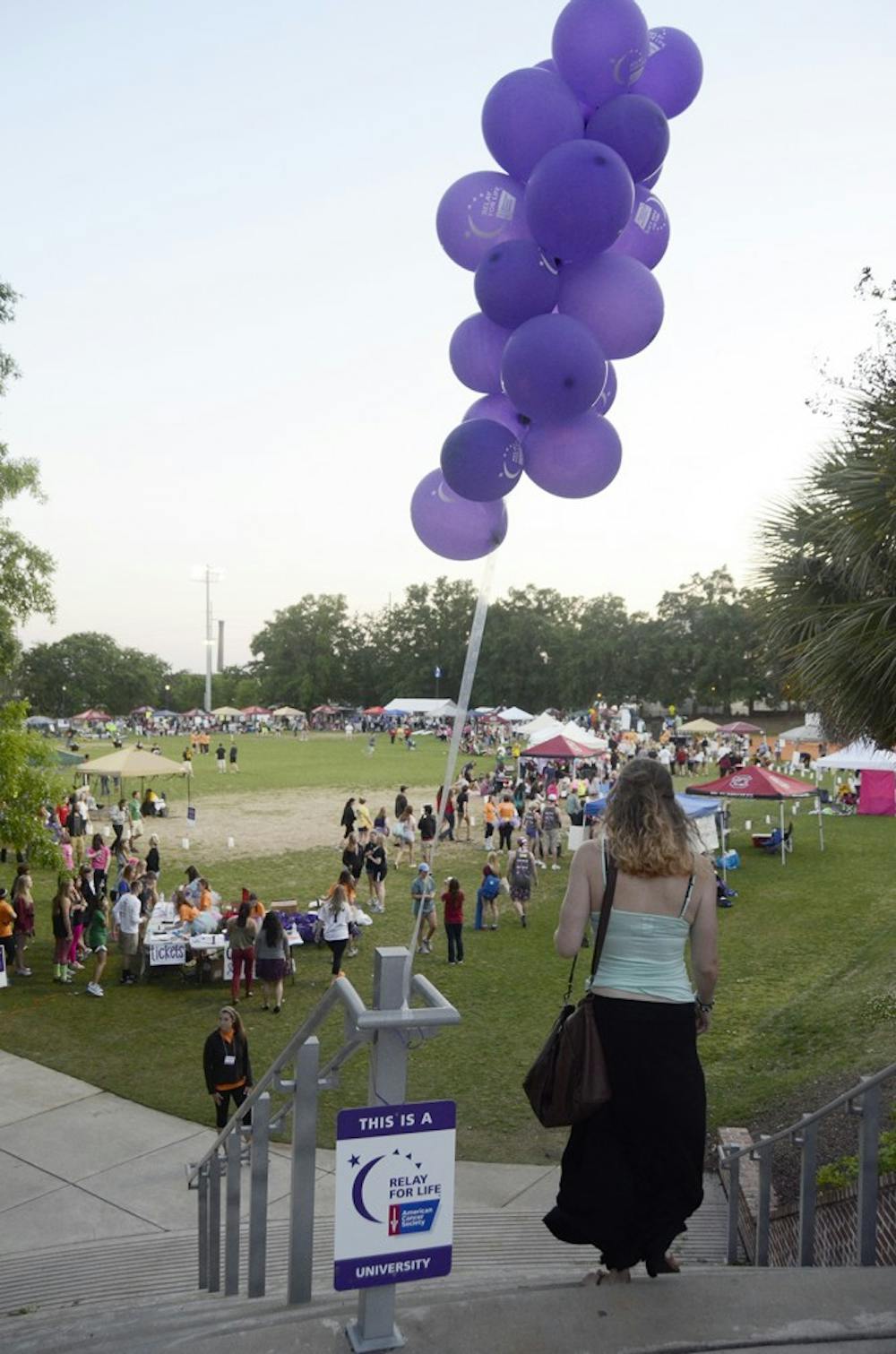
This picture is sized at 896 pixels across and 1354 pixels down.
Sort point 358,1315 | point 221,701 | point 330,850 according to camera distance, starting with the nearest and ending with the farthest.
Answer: point 358,1315 → point 330,850 → point 221,701

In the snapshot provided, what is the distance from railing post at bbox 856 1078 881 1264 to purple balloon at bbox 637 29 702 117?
5822 mm

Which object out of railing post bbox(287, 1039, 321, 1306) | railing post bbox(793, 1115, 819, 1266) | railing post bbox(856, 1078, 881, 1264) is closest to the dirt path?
railing post bbox(793, 1115, 819, 1266)

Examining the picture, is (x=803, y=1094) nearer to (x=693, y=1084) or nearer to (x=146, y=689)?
(x=693, y=1084)

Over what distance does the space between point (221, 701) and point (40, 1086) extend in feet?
404

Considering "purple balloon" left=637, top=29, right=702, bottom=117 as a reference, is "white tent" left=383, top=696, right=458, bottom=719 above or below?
below

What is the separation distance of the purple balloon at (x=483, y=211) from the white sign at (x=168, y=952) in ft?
32.4

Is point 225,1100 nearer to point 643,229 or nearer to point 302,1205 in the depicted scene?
point 302,1205

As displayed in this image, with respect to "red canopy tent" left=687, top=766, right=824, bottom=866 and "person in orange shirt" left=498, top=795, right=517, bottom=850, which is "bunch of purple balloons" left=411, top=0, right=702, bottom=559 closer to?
"red canopy tent" left=687, top=766, right=824, bottom=866

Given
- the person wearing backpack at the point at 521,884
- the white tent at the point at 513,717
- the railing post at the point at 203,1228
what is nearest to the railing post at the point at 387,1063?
the railing post at the point at 203,1228

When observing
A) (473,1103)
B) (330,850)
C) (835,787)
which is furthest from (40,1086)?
(835,787)

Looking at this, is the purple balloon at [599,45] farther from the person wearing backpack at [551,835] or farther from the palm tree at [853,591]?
the person wearing backpack at [551,835]

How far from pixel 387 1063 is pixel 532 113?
5348 millimetres

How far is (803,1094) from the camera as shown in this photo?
8.84m

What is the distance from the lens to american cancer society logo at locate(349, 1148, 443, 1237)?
8.45 ft
